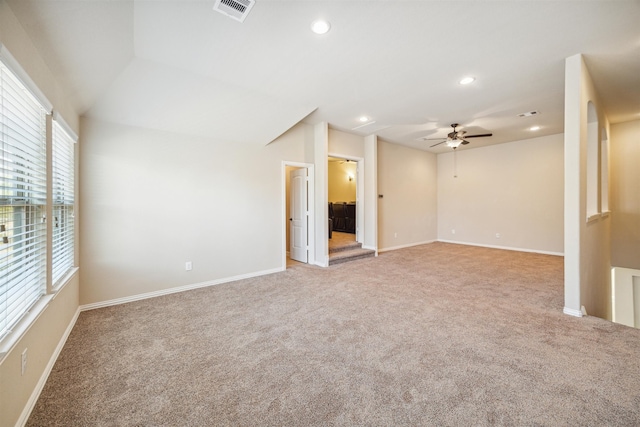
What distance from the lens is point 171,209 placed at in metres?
3.77

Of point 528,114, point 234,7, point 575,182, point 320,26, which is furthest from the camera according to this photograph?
point 528,114

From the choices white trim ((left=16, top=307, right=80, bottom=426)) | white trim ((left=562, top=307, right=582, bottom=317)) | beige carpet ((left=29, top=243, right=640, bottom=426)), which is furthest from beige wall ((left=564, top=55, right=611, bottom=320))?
white trim ((left=16, top=307, right=80, bottom=426))

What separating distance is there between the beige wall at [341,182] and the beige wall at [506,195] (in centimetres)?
317

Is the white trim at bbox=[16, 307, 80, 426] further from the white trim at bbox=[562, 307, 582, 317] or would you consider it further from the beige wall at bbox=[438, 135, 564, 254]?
the beige wall at bbox=[438, 135, 564, 254]

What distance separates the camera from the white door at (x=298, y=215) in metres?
5.36

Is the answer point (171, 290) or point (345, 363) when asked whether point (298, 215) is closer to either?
point (171, 290)

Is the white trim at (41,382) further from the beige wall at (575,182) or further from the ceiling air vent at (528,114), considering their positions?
the ceiling air vent at (528,114)

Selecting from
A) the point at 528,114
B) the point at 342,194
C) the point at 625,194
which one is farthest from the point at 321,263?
the point at 625,194

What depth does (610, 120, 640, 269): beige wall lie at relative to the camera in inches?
205

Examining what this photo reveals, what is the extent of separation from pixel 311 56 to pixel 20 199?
8.69 ft

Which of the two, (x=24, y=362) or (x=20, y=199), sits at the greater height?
(x=20, y=199)

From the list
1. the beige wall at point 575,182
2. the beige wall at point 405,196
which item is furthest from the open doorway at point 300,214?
the beige wall at point 575,182

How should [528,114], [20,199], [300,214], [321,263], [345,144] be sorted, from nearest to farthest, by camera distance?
[20,199] < [528,114] < [321,263] < [300,214] < [345,144]

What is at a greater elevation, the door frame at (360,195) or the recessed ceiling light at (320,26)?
the recessed ceiling light at (320,26)
